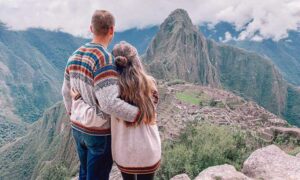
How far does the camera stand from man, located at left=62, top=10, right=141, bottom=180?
17.8ft

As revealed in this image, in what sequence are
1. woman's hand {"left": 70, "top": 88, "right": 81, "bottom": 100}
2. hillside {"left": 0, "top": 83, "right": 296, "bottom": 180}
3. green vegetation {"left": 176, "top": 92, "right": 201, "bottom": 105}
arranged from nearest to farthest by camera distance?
woman's hand {"left": 70, "top": 88, "right": 81, "bottom": 100}
hillside {"left": 0, "top": 83, "right": 296, "bottom": 180}
green vegetation {"left": 176, "top": 92, "right": 201, "bottom": 105}

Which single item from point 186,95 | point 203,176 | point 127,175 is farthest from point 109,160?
point 186,95

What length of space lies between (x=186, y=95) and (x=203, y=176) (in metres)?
48.5

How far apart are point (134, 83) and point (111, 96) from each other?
0.40 m

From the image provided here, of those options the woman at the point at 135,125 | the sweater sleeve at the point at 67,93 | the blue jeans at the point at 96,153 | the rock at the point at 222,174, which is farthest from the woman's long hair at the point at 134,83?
the rock at the point at 222,174

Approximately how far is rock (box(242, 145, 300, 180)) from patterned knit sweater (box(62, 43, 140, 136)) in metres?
5.00

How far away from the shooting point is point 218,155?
1190cm

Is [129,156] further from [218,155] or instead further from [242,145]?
[242,145]

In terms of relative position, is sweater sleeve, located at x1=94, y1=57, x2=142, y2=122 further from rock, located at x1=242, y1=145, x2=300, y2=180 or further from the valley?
the valley

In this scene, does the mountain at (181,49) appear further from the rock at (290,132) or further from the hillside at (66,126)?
the rock at (290,132)

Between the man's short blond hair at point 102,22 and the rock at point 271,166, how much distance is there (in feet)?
18.1

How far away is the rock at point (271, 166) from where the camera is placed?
9094 mm

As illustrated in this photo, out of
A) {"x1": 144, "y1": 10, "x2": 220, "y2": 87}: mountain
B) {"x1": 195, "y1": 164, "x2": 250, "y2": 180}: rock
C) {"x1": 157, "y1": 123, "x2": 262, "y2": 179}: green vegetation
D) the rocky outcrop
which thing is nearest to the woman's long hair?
{"x1": 195, "y1": 164, "x2": 250, "y2": 180}: rock

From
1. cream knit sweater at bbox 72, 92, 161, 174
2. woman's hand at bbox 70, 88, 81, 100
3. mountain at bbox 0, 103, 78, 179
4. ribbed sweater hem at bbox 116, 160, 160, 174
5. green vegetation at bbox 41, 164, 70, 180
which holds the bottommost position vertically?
mountain at bbox 0, 103, 78, 179
